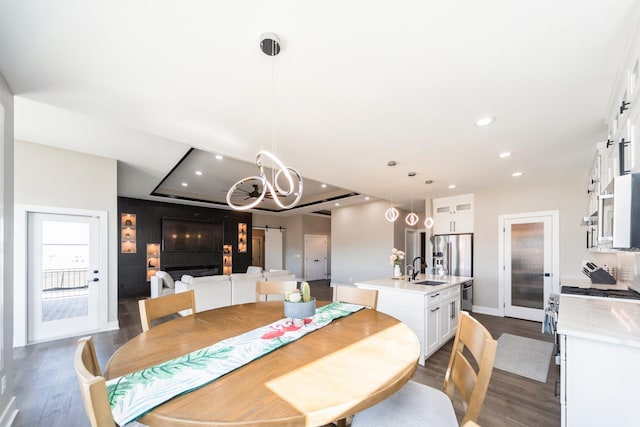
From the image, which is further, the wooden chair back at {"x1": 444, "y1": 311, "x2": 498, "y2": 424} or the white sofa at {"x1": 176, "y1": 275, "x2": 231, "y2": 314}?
the white sofa at {"x1": 176, "y1": 275, "x2": 231, "y2": 314}

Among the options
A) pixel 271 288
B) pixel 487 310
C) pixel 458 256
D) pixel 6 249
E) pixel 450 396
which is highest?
pixel 6 249

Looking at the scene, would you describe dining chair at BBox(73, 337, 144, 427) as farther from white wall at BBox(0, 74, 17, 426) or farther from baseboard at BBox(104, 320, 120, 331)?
baseboard at BBox(104, 320, 120, 331)

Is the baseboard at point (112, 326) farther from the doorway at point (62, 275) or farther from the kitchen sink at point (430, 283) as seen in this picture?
the kitchen sink at point (430, 283)

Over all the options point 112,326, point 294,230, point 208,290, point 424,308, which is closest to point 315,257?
point 294,230

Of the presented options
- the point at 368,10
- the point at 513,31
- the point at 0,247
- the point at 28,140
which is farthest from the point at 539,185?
the point at 28,140

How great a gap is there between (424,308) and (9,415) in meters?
3.75

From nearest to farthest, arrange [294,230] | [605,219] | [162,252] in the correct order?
[605,219] < [162,252] < [294,230]

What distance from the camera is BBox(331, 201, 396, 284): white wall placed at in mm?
7941

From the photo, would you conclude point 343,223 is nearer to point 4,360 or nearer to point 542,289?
point 542,289

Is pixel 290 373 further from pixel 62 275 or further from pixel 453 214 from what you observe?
pixel 453 214

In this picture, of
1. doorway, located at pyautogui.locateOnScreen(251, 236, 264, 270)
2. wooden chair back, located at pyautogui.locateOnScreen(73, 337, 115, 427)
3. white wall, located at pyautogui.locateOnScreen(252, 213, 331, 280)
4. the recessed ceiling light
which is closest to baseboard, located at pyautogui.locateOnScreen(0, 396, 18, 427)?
wooden chair back, located at pyautogui.locateOnScreen(73, 337, 115, 427)

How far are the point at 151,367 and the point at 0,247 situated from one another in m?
1.86

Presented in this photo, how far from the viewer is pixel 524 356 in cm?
345

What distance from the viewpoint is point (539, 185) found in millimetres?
5172
